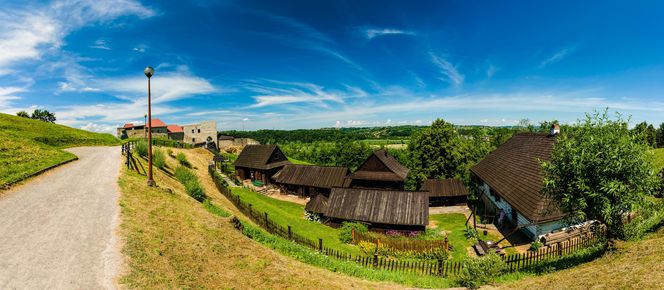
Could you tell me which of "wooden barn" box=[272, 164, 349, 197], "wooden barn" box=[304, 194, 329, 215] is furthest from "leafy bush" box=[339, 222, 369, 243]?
"wooden barn" box=[272, 164, 349, 197]

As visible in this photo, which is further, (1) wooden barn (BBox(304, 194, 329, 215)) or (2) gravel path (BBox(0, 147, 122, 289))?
(1) wooden barn (BBox(304, 194, 329, 215))

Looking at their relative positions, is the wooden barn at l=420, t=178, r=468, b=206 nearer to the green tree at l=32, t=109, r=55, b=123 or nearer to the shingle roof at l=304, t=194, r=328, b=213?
the shingle roof at l=304, t=194, r=328, b=213

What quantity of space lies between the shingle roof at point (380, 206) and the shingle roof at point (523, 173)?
6.88 meters

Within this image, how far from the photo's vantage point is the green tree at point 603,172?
450 inches

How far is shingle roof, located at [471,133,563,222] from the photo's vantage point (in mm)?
18641

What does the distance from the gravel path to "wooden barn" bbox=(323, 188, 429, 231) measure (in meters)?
16.7

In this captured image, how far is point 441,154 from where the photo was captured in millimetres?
42000

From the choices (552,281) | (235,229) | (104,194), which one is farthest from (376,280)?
(104,194)

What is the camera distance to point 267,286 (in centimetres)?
1023

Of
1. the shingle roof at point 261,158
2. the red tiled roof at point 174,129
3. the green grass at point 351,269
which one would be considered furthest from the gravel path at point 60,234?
the red tiled roof at point 174,129

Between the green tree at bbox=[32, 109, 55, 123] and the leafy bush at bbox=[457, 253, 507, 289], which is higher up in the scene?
the green tree at bbox=[32, 109, 55, 123]

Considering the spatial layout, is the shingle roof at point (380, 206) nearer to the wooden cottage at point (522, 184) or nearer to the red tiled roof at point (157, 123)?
the wooden cottage at point (522, 184)

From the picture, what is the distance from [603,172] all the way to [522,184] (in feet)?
38.8

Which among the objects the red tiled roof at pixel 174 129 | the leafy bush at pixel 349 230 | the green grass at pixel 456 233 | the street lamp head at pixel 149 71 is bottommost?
the green grass at pixel 456 233
